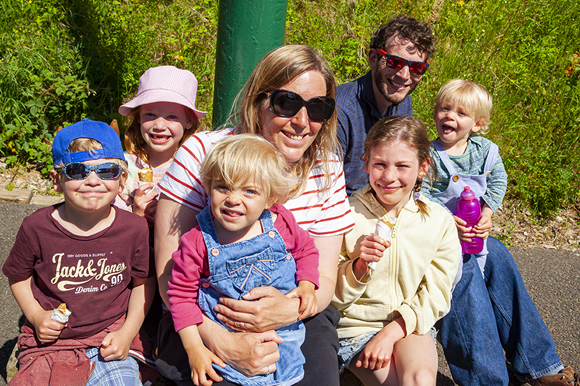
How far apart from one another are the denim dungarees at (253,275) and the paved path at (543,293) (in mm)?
1045

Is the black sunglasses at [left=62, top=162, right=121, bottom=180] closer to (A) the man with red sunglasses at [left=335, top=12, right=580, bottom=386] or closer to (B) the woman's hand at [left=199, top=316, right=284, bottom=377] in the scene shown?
(B) the woman's hand at [left=199, top=316, right=284, bottom=377]

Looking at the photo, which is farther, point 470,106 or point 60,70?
point 60,70

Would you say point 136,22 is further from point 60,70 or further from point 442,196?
point 442,196

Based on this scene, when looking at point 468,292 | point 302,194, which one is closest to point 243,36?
point 302,194

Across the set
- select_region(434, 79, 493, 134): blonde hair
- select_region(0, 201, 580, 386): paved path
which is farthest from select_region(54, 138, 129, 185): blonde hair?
select_region(434, 79, 493, 134): blonde hair

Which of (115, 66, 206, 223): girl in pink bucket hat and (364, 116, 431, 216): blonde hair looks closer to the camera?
(364, 116, 431, 216): blonde hair

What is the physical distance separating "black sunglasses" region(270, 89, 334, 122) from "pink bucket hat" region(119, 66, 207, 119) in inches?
31.0

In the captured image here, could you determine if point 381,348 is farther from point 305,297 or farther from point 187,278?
point 187,278

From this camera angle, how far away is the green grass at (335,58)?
4.87 metres

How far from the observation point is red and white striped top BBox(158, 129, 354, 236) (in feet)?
7.21

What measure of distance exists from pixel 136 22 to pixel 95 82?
1091 millimetres

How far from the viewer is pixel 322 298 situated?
7.52 ft

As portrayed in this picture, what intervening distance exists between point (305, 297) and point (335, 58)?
14.5ft

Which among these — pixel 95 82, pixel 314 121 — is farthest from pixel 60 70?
pixel 314 121
